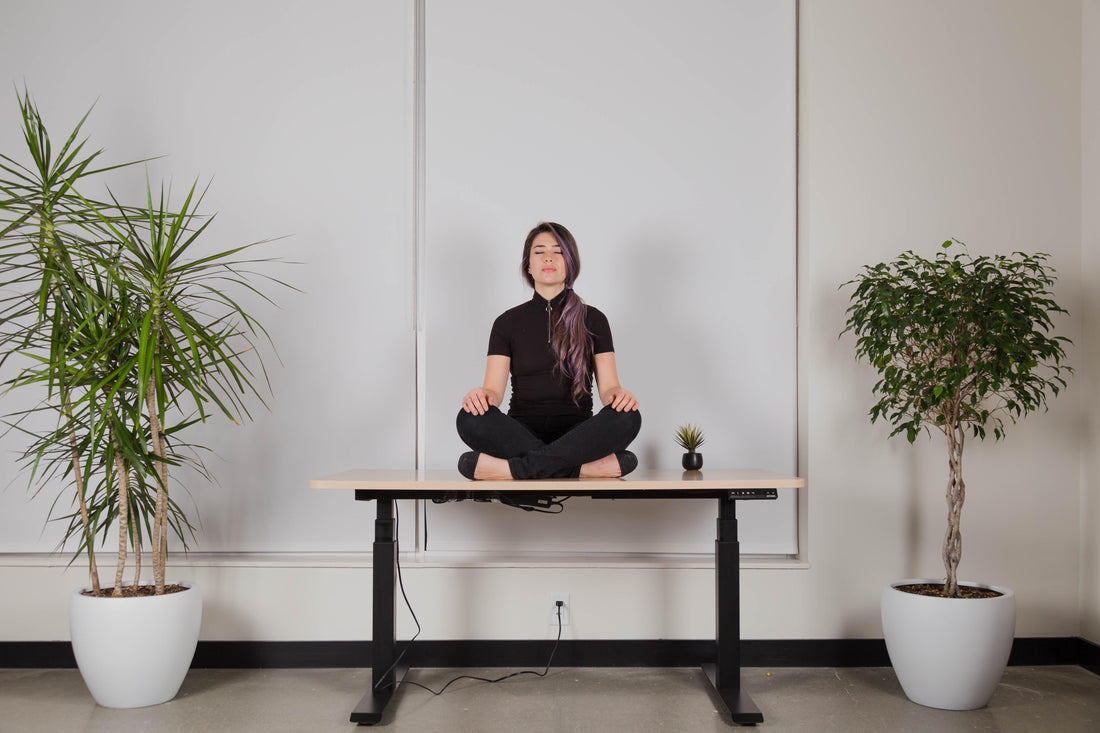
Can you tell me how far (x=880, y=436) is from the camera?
303 centimetres

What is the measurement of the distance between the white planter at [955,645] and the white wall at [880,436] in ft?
1.49

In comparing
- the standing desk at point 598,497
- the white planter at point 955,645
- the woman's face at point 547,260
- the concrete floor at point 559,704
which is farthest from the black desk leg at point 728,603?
the woman's face at point 547,260

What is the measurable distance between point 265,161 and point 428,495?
160cm

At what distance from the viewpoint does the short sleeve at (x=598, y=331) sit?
2.73 m

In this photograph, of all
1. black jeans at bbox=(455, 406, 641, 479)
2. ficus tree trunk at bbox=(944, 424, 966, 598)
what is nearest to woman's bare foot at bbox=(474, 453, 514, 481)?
black jeans at bbox=(455, 406, 641, 479)

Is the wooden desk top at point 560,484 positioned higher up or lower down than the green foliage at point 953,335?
lower down

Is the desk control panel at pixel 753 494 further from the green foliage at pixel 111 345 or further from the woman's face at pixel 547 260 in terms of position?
the green foliage at pixel 111 345

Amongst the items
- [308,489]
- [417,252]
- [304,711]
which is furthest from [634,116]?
[304,711]

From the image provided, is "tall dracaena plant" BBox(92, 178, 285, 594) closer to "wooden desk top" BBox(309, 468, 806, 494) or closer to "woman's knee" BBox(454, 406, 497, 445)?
"wooden desk top" BBox(309, 468, 806, 494)

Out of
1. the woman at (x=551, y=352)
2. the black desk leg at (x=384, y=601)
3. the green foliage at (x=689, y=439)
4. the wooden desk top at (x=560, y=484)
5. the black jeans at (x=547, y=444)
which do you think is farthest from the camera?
the green foliage at (x=689, y=439)

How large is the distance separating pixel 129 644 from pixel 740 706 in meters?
1.91

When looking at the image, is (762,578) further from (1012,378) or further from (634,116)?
(634,116)

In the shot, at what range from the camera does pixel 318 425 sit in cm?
313

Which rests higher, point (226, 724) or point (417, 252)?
point (417, 252)
